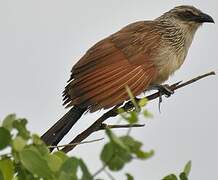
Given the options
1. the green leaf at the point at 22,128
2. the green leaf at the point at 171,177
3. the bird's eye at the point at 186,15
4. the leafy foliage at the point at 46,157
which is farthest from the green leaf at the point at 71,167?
the bird's eye at the point at 186,15

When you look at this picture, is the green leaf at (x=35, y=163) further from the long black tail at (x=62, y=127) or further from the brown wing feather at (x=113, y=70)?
the brown wing feather at (x=113, y=70)

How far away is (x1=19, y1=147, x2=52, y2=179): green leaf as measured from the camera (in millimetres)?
1048

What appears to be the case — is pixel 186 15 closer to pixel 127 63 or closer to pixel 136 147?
pixel 127 63

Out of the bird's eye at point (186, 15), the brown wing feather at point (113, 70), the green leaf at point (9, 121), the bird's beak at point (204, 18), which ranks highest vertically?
the green leaf at point (9, 121)

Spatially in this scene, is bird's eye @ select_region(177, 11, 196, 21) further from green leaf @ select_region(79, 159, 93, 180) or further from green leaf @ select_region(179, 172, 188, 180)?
green leaf @ select_region(79, 159, 93, 180)

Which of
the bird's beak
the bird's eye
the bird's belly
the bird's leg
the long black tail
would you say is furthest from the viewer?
the bird's eye

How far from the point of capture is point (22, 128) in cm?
110

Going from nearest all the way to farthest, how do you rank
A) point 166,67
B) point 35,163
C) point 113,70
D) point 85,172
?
point 85,172, point 35,163, point 113,70, point 166,67

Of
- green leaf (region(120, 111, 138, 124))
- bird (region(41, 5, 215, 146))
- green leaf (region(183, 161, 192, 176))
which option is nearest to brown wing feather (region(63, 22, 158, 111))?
bird (region(41, 5, 215, 146))

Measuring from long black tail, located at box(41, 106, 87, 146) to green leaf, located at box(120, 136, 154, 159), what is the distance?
5.29 feet

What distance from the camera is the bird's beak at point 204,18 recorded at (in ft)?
14.2

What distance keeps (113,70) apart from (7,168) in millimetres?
2110

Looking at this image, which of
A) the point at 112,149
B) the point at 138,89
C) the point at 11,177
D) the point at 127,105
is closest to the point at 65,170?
the point at 112,149

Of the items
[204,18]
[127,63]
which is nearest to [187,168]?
[127,63]
